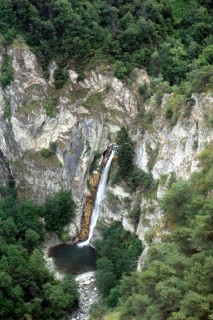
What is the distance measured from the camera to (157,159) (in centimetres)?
4594

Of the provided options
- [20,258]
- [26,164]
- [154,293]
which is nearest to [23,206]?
[26,164]

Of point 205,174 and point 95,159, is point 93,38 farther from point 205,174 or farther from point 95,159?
point 205,174

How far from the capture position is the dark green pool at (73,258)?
4812 cm

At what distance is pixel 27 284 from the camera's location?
41969 millimetres

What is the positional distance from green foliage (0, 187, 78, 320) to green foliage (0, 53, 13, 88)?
48.2 ft

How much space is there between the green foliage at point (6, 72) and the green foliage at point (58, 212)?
13.7m

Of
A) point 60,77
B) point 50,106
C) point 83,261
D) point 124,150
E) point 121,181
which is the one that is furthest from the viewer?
point 60,77

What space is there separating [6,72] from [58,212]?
16.4 metres

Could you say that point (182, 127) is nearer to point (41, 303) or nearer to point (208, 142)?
point (208, 142)

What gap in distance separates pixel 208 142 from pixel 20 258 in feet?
62.7

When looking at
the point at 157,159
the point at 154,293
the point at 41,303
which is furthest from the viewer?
the point at 157,159

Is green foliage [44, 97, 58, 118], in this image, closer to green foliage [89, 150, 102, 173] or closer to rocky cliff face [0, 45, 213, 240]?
rocky cliff face [0, 45, 213, 240]

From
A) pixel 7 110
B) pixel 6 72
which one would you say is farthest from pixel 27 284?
pixel 6 72

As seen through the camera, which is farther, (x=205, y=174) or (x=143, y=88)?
(x=143, y=88)
